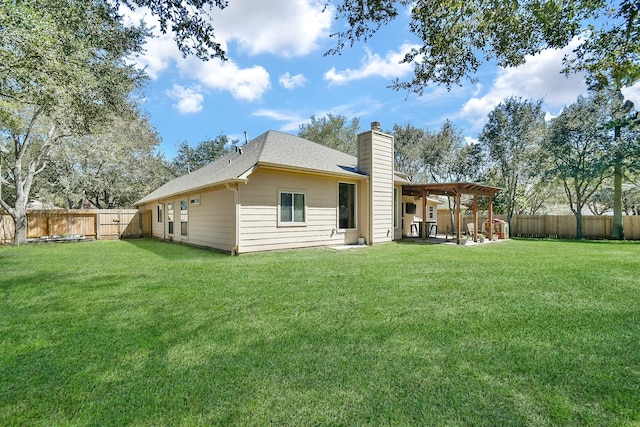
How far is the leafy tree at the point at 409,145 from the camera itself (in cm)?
2269

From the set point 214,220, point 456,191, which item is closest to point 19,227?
point 214,220

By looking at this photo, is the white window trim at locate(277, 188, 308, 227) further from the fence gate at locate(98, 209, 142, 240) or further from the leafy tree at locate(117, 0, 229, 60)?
the fence gate at locate(98, 209, 142, 240)

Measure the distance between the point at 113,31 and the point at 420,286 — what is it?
8367 millimetres

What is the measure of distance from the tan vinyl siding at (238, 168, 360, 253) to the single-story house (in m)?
0.03

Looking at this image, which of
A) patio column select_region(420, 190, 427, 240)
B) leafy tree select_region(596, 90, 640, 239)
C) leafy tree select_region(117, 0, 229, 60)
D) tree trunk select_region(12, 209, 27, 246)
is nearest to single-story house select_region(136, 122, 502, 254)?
patio column select_region(420, 190, 427, 240)

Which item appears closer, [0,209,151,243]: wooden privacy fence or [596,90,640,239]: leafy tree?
[596,90,640,239]: leafy tree

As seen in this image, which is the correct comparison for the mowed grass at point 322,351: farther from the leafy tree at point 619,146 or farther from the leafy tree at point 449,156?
the leafy tree at point 449,156

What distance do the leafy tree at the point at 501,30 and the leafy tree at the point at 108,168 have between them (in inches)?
611

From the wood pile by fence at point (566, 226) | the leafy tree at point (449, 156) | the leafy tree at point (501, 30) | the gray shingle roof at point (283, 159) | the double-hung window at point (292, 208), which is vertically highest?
the leafy tree at point (449, 156)

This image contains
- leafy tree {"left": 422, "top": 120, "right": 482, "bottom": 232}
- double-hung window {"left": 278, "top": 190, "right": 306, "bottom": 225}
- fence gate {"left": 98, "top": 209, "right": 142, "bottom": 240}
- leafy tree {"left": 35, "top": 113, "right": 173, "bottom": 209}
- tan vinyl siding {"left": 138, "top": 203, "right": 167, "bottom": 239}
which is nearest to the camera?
double-hung window {"left": 278, "top": 190, "right": 306, "bottom": 225}

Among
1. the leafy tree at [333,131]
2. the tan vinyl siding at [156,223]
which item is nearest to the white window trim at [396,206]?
the tan vinyl siding at [156,223]

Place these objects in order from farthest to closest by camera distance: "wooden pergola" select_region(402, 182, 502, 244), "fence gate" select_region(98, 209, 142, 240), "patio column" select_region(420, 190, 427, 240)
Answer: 1. "fence gate" select_region(98, 209, 142, 240)
2. "patio column" select_region(420, 190, 427, 240)
3. "wooden pergola" select_region(402, 182, 502, 244)

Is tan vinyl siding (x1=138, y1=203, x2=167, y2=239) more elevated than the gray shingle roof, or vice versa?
the gray shingle roof

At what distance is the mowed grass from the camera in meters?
1.96
